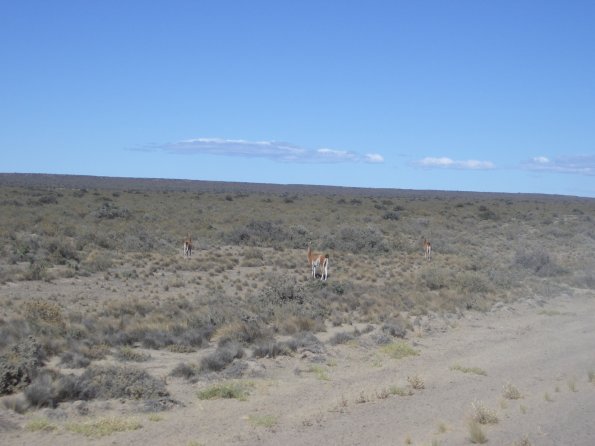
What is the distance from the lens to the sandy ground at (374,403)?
7.68 metres

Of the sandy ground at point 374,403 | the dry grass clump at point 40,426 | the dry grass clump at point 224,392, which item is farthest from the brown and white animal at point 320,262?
the dry grass clump at point 40,426

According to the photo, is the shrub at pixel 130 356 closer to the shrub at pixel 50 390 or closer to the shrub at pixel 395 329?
the shrub at pixel 50 390

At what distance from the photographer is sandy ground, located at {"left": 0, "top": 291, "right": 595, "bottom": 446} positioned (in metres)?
7.68

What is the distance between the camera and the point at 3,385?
29.0 ft

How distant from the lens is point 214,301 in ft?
55.1

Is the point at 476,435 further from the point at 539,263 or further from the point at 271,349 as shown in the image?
the point at 539,263

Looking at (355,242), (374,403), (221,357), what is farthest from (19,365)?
(355,242)

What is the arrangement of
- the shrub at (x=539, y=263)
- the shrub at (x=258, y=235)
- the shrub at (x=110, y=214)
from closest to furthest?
the shrub at (x=539, y=263) → the shrub at (x=258, y=235) → the shrub at (x=110, y=214)

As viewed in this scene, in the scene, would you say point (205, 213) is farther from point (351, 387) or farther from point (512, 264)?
point (351, 387)

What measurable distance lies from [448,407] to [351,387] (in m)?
1.64

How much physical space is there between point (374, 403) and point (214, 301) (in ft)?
27.2

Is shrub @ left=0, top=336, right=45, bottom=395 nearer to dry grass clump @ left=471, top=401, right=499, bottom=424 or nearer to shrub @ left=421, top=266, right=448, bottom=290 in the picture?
dry grass clump @ left=471, top=401, right=499, bottom=424

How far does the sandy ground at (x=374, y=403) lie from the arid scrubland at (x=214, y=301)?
0.12m

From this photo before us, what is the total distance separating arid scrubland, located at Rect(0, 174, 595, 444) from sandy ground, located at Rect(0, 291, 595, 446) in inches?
4.8
